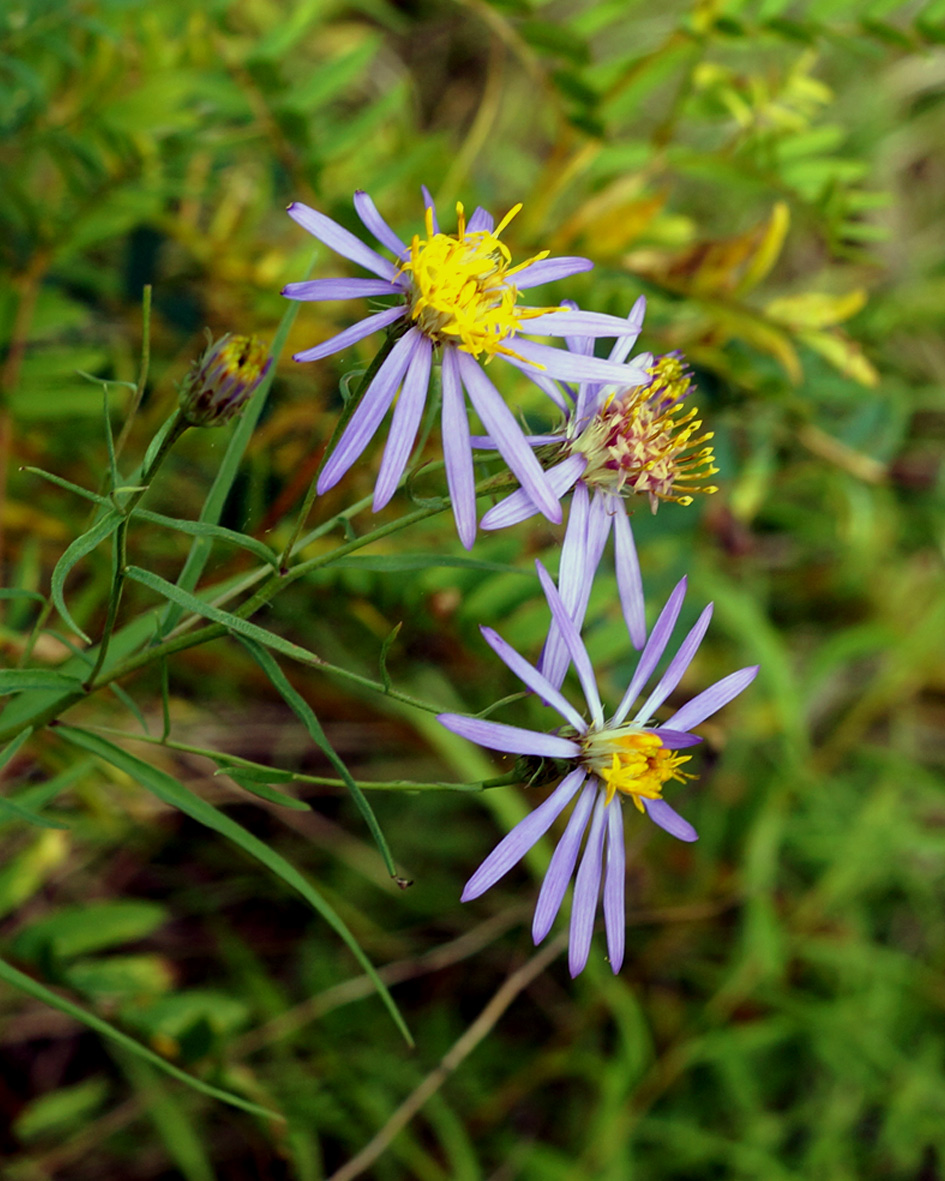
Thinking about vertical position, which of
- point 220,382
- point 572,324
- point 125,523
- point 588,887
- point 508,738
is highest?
point 572,324

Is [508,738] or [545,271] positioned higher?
[545,271]

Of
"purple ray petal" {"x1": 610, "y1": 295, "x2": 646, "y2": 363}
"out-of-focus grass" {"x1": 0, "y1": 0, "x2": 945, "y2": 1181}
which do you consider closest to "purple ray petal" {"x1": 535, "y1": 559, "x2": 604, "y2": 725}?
"purple ray petal" {"x1": 610, "y1": 295, "x2": 646, "y2": 363}

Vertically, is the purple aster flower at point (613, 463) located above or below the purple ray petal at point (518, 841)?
above

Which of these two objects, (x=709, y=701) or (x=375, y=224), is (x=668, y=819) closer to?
(x=709, y=701)

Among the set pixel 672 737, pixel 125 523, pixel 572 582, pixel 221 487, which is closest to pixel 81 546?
pixel 125 523

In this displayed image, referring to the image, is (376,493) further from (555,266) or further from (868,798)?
(868,798)

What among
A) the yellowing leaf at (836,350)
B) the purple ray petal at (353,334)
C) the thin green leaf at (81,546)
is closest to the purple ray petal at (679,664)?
the purple ray petal at (353,334)

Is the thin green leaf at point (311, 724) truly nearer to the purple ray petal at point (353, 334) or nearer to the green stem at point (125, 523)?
the green stem at point (125, 523)

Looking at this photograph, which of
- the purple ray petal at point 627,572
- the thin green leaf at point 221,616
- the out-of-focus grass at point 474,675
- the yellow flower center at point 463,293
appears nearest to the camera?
the thin green leaf at point 221,616
